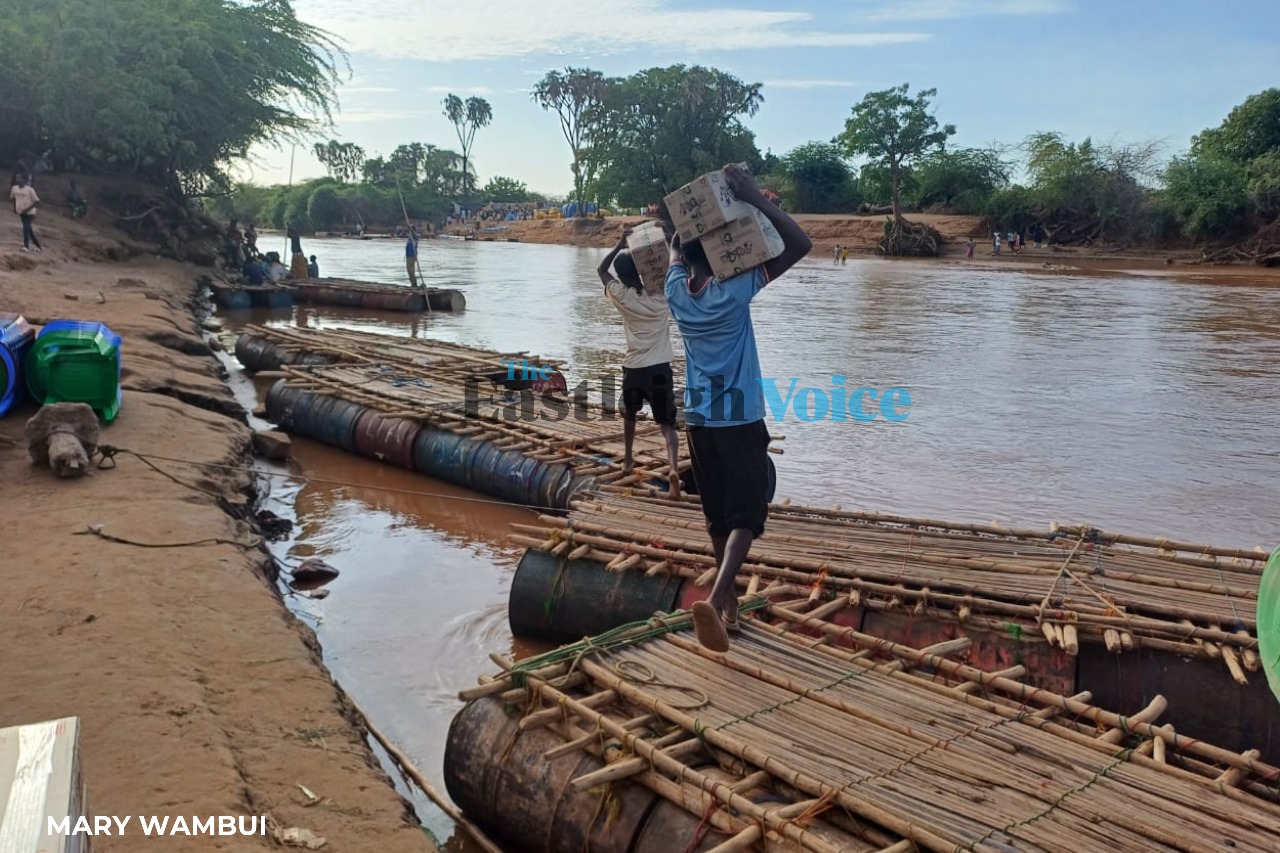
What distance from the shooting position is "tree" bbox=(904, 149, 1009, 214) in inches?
2071

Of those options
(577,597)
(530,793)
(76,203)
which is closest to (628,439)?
(577,597)

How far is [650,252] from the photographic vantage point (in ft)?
19.0

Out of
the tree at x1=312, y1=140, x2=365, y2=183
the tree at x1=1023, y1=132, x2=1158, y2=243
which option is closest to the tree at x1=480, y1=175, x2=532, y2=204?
the tree at x1=312, y1=140, x2=365, y2=183

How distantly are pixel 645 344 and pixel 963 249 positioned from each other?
46.7 metres

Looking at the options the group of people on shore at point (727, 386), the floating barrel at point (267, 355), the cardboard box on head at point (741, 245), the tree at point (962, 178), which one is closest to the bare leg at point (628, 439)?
the group of people on shore at point (727, 386)

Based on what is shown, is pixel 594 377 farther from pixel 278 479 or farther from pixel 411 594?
pixel 411 594

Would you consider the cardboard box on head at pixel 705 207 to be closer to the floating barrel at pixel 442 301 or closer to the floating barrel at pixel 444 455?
the floating barrel at pixel 444 455

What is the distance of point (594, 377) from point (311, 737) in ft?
35.3

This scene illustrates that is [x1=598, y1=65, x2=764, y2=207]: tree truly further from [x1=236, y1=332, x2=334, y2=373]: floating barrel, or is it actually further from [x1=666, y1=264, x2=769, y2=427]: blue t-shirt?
[x1=666, y1=264, x2=769, y2=427]: blue t-shirt

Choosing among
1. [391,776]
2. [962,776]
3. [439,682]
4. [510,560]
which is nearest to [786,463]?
[510,560]

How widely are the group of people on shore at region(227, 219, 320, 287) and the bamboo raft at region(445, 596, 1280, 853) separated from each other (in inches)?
940

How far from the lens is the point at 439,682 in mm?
5434

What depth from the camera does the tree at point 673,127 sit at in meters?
60.9

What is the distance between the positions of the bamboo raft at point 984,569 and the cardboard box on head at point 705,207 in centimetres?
193
